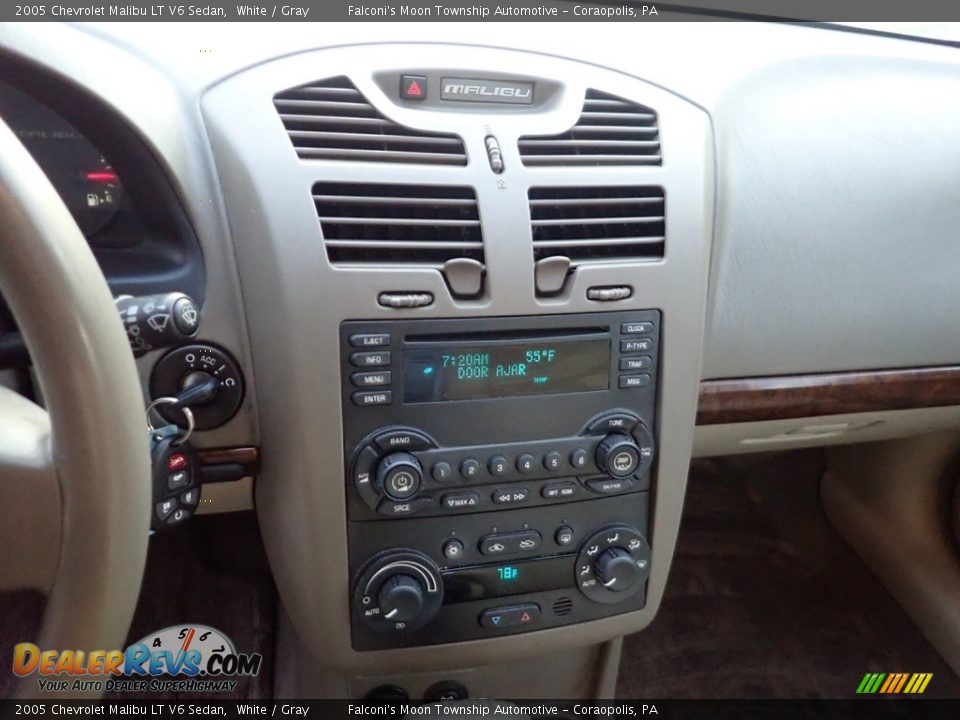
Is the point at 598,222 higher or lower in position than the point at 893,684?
higher

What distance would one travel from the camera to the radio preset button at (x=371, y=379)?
2.93ft

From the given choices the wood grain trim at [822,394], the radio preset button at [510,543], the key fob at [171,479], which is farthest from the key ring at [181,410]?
the wood grain trim at [822,394]

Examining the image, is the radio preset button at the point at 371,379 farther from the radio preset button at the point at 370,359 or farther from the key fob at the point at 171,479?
the key fob at the point at 171,479

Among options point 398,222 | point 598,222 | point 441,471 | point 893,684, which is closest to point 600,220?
point 598,222

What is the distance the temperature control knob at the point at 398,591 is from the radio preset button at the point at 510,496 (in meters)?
0.11

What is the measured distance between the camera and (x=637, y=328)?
986 millimetres

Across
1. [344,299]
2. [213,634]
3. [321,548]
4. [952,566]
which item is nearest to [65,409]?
[344,299]

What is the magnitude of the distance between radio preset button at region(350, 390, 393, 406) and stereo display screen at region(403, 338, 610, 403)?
2 centimetres

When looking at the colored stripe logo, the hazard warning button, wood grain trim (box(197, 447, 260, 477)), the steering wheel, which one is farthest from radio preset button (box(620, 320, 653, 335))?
the colored stripe logo

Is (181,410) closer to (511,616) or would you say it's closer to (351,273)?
(351,273)

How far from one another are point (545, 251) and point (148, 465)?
50cm

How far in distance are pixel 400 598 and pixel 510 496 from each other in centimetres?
17
